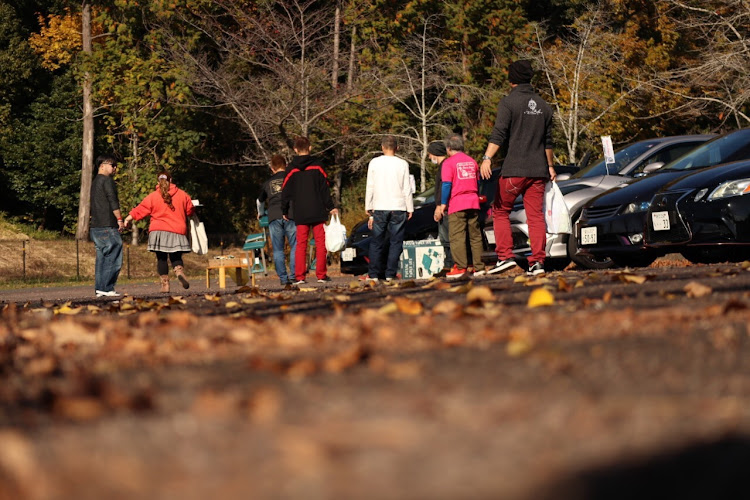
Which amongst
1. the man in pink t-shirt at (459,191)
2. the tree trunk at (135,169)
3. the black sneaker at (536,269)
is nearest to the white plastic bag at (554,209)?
the black sneaker at (536,269)

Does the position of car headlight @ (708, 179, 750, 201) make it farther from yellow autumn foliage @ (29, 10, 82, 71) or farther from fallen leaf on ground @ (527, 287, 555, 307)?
yellow autumn foliage @ (29, 10, 82, 71)

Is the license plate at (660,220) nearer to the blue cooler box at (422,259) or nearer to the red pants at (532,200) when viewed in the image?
the red pants at (532,200)

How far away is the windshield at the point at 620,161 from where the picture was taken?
55.1ft

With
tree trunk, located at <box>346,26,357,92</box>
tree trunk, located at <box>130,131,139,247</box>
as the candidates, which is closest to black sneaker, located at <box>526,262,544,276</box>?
tree trunk, located at <box>346,26,357,92</box>

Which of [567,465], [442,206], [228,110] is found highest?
[228,110]

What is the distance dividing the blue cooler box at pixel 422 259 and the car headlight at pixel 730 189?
5.78m

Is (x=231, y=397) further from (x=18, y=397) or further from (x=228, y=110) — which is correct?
(x=228, y=110)

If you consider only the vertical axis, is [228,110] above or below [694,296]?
above

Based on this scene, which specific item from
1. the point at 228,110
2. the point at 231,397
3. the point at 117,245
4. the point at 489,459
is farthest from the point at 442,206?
the point at 228,110

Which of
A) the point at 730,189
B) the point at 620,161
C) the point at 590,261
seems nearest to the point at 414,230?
the point at 620,161

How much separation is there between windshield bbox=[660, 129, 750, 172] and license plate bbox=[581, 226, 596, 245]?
1.40 metres

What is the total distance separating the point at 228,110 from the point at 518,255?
2730 centimetres

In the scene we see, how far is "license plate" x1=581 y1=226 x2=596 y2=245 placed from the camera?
1349 centimetres

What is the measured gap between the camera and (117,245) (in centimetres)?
1523
